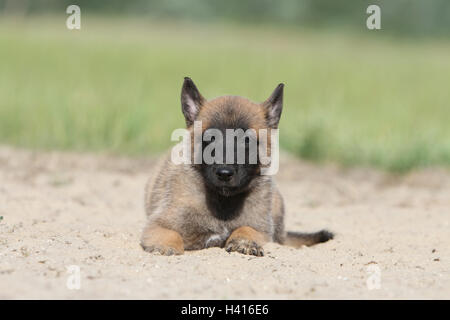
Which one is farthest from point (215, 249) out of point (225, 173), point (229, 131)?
point (229, 131)

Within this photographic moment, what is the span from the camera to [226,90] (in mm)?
13617

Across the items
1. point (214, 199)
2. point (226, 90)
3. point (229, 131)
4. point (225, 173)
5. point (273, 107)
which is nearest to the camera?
point (225, 173)

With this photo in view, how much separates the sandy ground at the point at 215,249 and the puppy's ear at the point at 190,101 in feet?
4.09

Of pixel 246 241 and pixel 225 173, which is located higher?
pixel 225 173

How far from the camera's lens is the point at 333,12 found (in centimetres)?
3800

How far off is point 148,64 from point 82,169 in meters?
6.85

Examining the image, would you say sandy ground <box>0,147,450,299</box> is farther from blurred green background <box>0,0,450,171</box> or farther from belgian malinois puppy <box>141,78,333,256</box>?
blurred green background <box>0,0,450,171</box>

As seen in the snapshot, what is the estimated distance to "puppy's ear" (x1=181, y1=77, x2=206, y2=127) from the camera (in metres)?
6.21

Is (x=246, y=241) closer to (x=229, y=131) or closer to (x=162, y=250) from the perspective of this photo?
(x=162, y=250)

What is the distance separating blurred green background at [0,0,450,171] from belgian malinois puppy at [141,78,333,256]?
5.06 metres

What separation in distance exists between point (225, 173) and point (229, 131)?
438 millimetres

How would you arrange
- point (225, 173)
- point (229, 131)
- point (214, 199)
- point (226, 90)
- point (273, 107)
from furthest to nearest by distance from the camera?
1. point (226, 90)
2. point (273, 107)
3. point (214, 199)
4. point (229, 131)
5. point (225, 173)

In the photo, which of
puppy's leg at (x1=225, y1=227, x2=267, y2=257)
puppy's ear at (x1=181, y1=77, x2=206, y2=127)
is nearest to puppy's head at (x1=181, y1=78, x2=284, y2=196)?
puppy's ear at (x1=181, y1=77, x2=206, y2=127)
